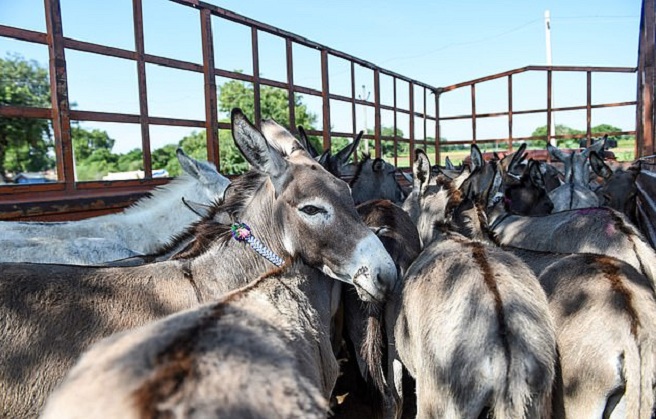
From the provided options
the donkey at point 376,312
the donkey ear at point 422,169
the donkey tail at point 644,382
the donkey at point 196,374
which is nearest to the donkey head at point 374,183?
the donkey ear at point 422,169

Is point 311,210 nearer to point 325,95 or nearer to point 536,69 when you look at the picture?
point 325,95

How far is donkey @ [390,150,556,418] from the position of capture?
2.11m

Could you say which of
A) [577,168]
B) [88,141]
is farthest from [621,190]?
[88,141]

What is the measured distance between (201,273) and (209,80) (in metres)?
3.73

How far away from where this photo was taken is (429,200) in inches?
188

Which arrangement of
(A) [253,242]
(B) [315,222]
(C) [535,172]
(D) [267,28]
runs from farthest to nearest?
(C) [535,172], (D) [267,28], (A) [253,242], (B) [315,222]

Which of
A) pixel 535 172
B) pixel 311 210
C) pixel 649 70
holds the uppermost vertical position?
pixel 649 70

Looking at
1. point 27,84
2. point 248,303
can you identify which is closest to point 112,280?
point 248,303

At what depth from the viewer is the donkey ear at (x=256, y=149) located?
2596 mm

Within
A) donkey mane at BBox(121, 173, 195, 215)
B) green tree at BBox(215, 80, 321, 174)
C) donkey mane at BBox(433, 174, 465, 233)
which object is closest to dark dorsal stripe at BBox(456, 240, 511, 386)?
donkey mane at BBox(433, 174, 465, 233)

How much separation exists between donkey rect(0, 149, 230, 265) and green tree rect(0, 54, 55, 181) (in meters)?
24.5

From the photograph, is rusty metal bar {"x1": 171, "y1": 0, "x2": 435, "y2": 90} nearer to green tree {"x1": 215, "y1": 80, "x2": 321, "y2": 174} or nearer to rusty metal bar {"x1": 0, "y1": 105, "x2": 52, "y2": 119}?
rusty metal bar {"x1": 0, "y1": 105, "x2": 52, "y2": 119}

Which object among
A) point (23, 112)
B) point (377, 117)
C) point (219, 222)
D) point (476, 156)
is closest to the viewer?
point (219, 222)

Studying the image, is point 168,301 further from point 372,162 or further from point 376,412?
point 372,162
